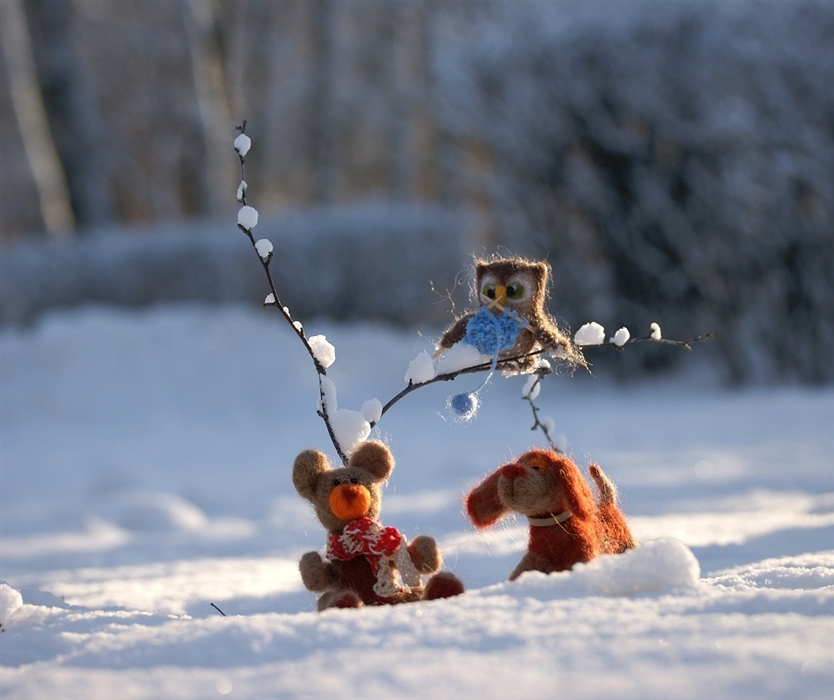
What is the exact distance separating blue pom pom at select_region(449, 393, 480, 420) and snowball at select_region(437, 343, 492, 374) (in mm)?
96

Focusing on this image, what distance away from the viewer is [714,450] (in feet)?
16.6

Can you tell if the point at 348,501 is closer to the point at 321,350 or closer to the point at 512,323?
the point at 321,350

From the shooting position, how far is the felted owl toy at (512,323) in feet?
6.88

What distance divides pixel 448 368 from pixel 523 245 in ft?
18.4

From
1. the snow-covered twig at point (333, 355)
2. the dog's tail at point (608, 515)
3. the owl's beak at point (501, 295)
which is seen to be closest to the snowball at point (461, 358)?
the snow-covered twig at point (333, 355)

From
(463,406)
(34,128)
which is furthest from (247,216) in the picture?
(34,128)

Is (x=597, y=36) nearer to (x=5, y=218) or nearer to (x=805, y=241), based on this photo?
(x=805, y=241)

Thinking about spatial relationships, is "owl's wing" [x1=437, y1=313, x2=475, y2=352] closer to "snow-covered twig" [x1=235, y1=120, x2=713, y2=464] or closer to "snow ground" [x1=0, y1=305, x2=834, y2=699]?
"snow-covered twig" [x1=235, y1=120, x2=713, y2=464]

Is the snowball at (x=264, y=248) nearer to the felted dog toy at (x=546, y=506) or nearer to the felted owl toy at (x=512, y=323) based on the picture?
the felted owl toy at (x=512, y=323)

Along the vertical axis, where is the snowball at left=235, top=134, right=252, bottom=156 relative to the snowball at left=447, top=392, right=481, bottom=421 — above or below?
above

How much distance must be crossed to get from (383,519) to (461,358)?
201cm

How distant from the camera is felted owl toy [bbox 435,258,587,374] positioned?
210 cm

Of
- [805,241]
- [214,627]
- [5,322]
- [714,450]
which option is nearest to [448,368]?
[214,627]

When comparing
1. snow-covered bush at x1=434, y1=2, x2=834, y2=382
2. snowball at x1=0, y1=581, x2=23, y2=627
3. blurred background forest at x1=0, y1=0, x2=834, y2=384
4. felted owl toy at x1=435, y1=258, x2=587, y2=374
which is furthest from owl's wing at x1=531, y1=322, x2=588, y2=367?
snow-covered bush at x1=434, y1=2, x2=834, y2=382
